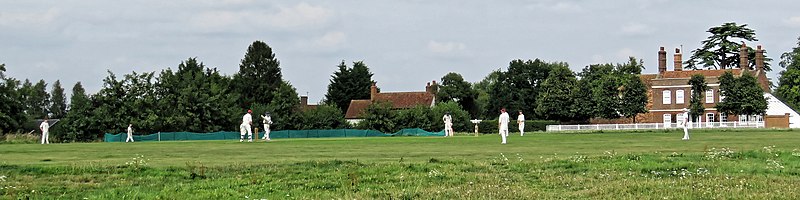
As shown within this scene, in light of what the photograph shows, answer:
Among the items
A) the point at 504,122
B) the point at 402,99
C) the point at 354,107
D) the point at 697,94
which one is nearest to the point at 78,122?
the point at 354,107

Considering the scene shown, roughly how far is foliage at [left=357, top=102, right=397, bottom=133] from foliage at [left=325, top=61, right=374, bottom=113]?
36005 millimetres

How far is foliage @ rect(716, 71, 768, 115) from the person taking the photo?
3608 inches

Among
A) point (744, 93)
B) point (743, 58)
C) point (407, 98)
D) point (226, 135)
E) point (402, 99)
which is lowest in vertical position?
point (226, 135)

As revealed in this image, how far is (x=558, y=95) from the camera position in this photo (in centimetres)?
9975

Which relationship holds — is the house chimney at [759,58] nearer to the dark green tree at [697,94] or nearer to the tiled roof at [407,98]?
the dark green tree at [697,94]

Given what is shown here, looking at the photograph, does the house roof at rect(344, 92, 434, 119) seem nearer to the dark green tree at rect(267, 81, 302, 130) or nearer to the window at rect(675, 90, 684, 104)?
the dark green tree at rect(267, 81, 302, 130)

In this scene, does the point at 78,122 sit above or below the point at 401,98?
below

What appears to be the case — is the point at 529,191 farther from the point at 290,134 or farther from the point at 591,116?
the point at 591,116

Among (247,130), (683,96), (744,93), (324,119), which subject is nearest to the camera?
(247,130)

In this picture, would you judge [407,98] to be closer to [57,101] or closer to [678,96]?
[678,96]

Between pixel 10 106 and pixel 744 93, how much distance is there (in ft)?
215

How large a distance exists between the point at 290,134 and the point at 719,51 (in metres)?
59.1

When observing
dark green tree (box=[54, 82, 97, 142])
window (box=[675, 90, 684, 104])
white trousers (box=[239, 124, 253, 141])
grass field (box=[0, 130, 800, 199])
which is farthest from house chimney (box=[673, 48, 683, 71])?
grass field (box=[0, 130, 800, 199])

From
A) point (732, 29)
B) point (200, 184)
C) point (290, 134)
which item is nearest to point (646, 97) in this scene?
point (732, 29)
